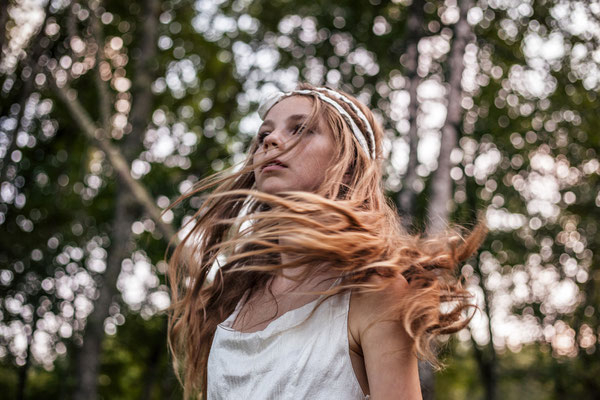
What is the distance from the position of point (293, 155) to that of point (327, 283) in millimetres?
438

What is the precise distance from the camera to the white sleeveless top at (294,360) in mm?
1599

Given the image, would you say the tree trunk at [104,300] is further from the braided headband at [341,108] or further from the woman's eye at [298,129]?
the woman's eye at [298,129]

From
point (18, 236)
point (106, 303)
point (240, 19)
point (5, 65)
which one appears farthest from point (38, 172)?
point (240, 19)

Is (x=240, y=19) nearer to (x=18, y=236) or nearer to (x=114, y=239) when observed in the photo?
(x=114, y=239)

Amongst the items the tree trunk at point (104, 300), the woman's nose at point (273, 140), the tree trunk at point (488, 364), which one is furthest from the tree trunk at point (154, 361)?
the woman's nose at point (273, 140)

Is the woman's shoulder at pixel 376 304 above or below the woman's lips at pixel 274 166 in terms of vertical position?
below

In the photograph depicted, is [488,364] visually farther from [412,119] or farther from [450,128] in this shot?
[450,128]

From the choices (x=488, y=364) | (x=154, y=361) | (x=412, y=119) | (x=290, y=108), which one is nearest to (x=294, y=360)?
(x=290, y=108)

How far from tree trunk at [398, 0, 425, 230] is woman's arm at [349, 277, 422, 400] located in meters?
2.86

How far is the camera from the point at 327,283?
1.76m

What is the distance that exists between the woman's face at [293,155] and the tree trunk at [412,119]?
2.53 metres

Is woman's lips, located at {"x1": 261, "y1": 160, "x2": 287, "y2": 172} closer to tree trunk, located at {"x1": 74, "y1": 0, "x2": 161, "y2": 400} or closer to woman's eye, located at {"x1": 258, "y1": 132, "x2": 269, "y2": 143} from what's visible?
woman's eye, located at {"x1": 258, "y1": 132, "x2": 269, "y2": 143}

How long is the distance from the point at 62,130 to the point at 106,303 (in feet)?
15.4

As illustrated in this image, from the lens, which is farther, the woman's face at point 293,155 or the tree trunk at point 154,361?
the tree trunk at point 154,361
